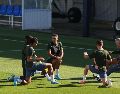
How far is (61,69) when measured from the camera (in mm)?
16250

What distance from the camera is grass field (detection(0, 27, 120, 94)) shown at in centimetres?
1264

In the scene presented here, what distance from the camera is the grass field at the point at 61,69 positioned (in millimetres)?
12641

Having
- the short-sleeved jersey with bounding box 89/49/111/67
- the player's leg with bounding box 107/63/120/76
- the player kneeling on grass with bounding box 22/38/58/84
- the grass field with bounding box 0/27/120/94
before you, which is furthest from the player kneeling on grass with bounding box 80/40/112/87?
the player kneeling on grass with bounding box 22/38/58/84

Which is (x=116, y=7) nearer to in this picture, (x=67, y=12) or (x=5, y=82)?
(x=67, y=12)

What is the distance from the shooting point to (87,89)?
1278 cm

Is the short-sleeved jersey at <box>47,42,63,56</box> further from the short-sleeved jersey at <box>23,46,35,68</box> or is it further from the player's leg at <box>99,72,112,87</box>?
the player's leg at <box>99,72,112,87</box>

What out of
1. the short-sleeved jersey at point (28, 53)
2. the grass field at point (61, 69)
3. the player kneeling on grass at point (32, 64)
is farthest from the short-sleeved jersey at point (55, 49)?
the short-sleeved jersey at point (28, 53)

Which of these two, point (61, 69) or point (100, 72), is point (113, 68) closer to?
point (100, 72)

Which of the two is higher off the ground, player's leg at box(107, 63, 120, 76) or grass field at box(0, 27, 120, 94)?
player's leg at box(107, 63, 120, 76)

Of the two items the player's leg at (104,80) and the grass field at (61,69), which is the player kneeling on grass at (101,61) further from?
the grass field at (61,69)

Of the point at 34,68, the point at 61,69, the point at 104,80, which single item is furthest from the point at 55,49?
the point at 61,69

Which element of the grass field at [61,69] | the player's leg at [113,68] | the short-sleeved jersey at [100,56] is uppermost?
the short-sleeved jersey at [100,56]

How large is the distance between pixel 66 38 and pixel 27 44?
13643mm

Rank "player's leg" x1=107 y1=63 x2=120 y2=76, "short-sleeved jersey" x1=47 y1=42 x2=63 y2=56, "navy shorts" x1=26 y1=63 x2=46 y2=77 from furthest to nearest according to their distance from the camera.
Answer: "short-sleeved jersey" x1=47 y1=42 x2=63 y2=56, "player's leg" x1=107 y1=63 x2=120 y2=76, "navy shorts" x1=26 y1=63 x2=46 y2=77
